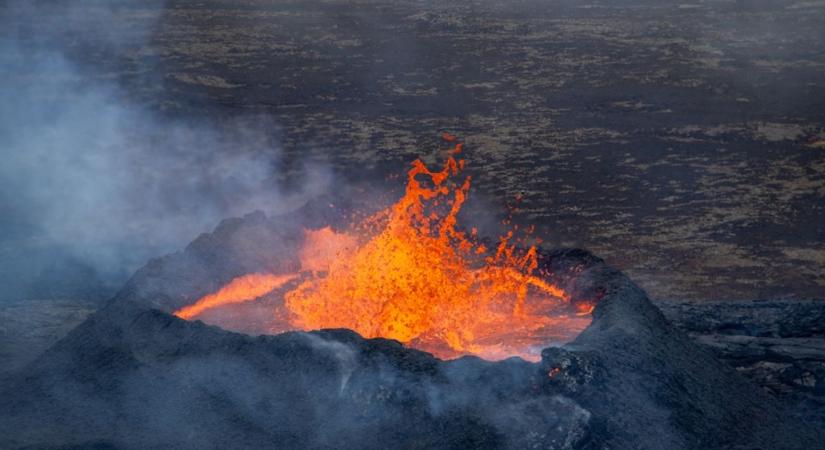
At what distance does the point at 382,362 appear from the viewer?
3.97m

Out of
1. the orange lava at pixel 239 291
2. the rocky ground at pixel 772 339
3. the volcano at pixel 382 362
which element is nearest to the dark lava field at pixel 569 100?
the rocky ground at pixel 772 339

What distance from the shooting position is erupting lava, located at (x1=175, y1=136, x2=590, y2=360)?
4746mm

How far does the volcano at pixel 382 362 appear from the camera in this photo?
387 cm

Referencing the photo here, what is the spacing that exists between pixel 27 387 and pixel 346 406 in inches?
62.3

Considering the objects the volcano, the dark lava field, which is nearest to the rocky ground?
the volcano

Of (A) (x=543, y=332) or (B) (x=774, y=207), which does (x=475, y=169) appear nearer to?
(B) (x=774, y=207)

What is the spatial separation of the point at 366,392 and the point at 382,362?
0.12 m

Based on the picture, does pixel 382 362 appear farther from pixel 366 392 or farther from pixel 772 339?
pixel 772 339

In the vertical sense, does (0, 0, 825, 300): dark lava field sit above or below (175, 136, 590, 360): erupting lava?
below

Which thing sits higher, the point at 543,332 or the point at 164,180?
the point at 543,332

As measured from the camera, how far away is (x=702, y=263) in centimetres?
787

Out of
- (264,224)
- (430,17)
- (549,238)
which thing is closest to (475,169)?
(549,238)

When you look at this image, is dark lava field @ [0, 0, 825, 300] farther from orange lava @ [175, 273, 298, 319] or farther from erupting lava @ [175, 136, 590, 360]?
orange lava @ [175, 273, 298, 319]

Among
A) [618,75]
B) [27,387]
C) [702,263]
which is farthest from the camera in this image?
[618,75]
